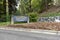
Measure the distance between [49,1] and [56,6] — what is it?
2493mm

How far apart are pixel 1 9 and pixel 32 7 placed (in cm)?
1184

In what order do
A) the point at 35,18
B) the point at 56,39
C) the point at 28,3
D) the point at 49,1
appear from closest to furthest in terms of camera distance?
the point at 56,39 < the point at 35,18 < the point at 49,1 < the point at 28,3

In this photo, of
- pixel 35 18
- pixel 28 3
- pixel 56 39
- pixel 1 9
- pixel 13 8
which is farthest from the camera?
pixel 28 3

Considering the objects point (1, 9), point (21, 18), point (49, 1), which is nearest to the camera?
point (21, 18)

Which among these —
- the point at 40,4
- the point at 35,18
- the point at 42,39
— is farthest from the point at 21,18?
the point at 40,4

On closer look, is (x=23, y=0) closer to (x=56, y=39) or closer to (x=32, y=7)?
(x=32, y=7)

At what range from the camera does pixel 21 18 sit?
28797mm

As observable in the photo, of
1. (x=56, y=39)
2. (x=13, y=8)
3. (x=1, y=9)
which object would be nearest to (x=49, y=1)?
(x=13, y=8)

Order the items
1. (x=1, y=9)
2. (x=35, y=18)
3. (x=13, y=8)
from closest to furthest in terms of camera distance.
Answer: (x=35, y=18) < (x=1, y=9) < (x=13, y=8)

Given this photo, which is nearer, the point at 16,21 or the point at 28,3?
the point at 16,21

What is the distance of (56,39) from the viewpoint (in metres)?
12.9

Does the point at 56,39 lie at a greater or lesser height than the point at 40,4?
lesser

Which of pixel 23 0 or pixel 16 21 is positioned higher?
pixel 23 0

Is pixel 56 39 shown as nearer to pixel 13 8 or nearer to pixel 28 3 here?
pixel 13 8
